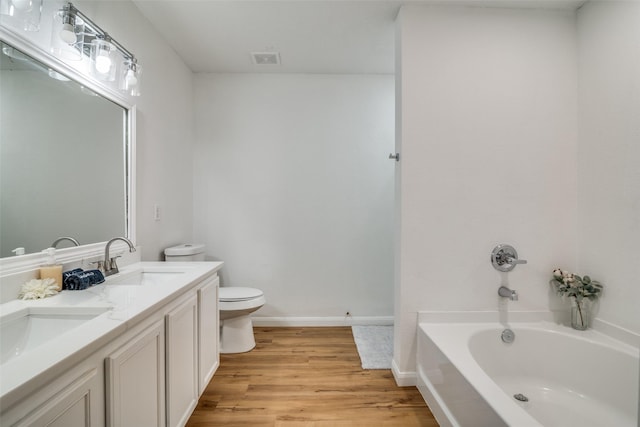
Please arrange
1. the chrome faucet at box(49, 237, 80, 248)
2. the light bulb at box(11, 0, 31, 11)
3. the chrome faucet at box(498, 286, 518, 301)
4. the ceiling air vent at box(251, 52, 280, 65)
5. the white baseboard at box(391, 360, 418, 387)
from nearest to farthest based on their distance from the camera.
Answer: the light bulb at box(11, 0, 31, 11), the chrome faucet at box(49, 237, 80, 248), the chrome faucet at box(498, 286, 518, 301), the white baseboard at box(391, 360, 418, 387), the ceiling air vent at box(251, 52, 280, 65)

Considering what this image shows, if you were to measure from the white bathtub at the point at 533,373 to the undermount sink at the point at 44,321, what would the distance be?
1562 mm

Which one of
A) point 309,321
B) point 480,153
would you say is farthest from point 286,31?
point 309,321

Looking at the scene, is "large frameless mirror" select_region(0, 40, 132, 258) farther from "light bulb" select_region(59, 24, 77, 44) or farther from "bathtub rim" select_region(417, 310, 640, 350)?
"bathtub rim" select_region(417, 310, 640, 350)

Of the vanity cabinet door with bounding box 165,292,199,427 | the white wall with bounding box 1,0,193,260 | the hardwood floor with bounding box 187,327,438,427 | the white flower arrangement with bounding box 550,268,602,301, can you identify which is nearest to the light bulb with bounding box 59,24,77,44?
the white wall with bounding box 1,0,193,260

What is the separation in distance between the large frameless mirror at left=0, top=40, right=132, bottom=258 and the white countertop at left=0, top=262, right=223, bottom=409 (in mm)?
284

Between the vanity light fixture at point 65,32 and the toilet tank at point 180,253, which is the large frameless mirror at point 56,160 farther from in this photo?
the toilet tank at point 180,253

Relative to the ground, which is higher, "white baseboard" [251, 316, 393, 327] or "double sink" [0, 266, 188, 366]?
"double sink" [0, 266, 188, 366]

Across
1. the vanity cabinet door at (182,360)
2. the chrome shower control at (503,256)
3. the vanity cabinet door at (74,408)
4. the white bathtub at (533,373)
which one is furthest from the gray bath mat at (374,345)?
the vanity cabinet door at (74,408)

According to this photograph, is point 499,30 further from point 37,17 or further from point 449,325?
point 37,17

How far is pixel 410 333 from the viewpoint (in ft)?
6.23

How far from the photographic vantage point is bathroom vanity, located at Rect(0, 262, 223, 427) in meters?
0.66

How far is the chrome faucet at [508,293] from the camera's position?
1.78 m

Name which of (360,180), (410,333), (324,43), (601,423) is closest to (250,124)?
(324,43)

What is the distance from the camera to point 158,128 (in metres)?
2.17
